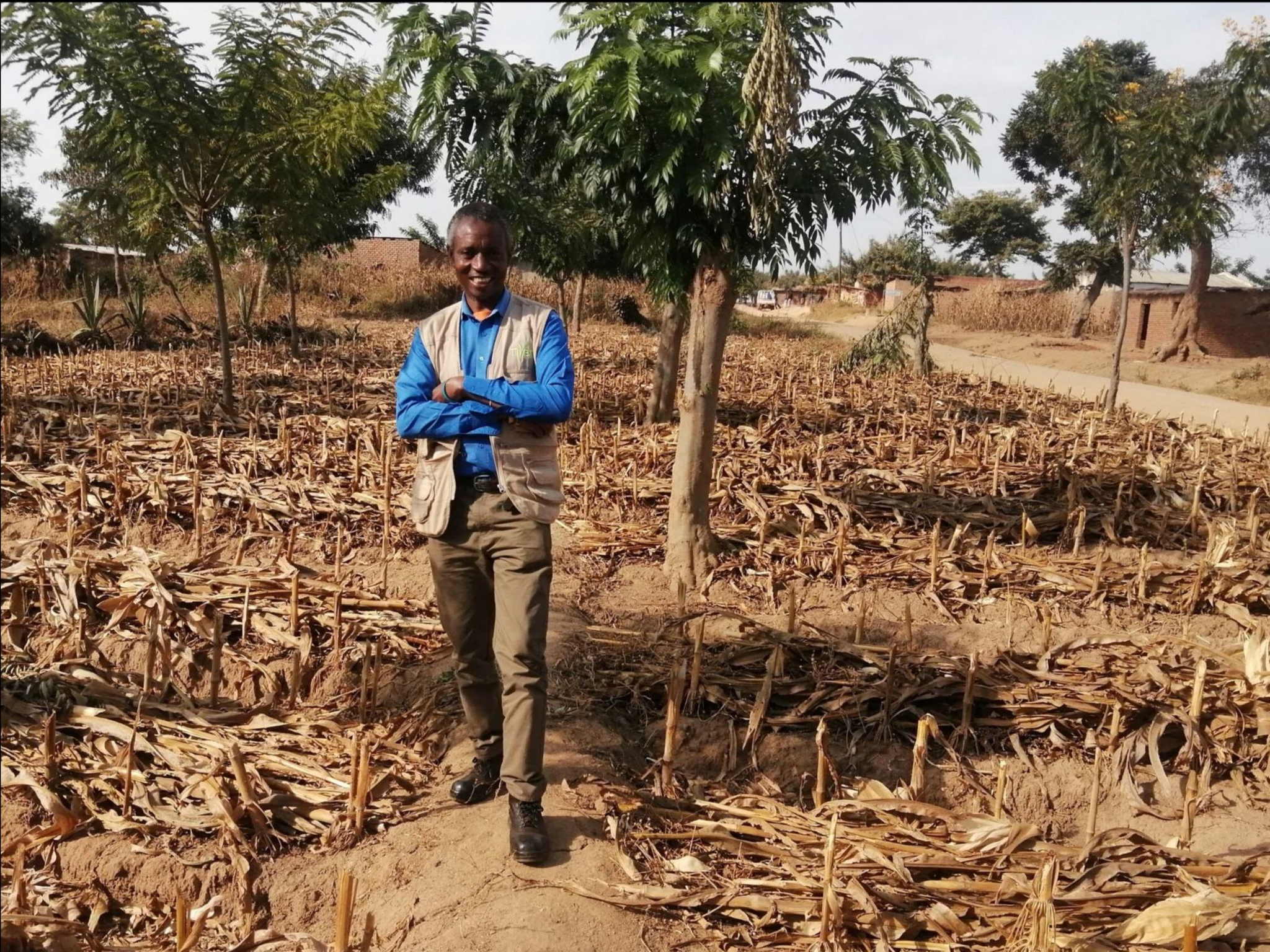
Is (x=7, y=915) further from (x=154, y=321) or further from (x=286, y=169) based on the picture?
(x=154, y=321)

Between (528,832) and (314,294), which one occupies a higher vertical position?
(314,294)

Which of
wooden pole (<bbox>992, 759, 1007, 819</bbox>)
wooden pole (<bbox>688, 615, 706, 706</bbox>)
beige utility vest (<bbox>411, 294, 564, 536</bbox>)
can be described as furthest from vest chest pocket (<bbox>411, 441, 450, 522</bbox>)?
wooden pole (<bbox>992, 759, 1007, 819</bbox>)

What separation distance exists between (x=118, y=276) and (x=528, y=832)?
63.3 ft

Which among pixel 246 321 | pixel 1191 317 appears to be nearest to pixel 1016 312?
pixel 1191 317

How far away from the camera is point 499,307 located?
3090 mm

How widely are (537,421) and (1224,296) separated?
85.9ft

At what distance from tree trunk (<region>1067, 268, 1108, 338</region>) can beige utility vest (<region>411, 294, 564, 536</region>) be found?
93.6 ft

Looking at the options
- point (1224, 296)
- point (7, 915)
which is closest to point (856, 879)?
point (7, 915)

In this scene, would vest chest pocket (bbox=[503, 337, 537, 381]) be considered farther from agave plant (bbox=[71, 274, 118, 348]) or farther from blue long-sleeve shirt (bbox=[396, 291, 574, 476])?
agave plant (bbox=[71, 274, 118, 348])

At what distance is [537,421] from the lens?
2.95m

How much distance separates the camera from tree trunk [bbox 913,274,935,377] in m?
13.9

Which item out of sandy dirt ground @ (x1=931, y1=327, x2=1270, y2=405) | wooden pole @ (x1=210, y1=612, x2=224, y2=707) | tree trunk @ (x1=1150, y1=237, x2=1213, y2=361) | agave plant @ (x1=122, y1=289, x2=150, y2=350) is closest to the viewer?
wooden pole @ (x1=210, y1=612, x2=224, y2=707)

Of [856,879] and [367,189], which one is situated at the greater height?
[367,189]

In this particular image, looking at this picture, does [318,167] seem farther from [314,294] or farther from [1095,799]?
[314,294]
